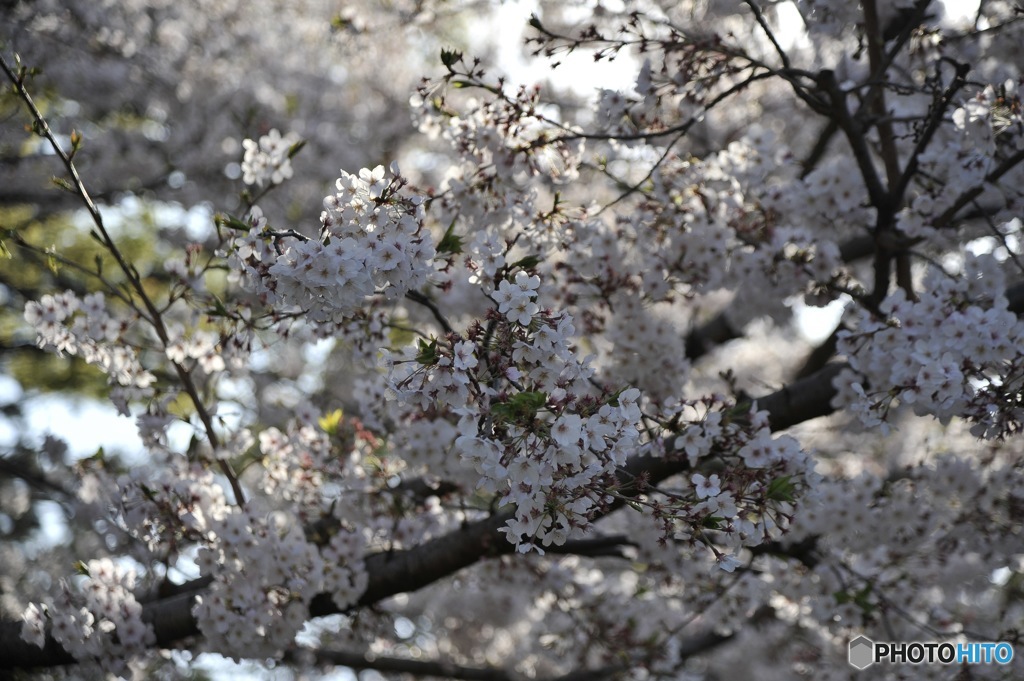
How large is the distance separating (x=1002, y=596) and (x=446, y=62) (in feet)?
27.8

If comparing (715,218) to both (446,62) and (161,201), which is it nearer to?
(446,62)

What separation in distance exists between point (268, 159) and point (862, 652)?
4.36 m

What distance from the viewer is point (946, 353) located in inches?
114

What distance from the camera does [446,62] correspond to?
3180 mm

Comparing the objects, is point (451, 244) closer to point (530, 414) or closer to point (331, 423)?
point (530, 414)

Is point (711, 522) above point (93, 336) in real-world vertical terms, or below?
below

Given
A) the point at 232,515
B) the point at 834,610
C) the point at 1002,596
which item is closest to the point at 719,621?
the point at 834,610

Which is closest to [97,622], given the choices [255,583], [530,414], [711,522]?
[255,583]

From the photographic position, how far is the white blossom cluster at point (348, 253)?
2404 millimetres

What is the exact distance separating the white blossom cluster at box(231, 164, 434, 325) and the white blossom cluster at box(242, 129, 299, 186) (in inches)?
35.2

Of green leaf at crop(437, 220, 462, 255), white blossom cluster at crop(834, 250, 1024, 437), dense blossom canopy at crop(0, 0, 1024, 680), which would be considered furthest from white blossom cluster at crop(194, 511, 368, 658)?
white blossom cluster at crop(834, 250, 1024, 437)

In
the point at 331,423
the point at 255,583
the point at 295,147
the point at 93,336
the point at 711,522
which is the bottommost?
the point at 711,522

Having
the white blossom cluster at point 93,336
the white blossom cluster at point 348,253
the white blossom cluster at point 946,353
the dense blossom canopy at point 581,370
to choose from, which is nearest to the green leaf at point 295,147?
the dense blossom canopy at point 581,370

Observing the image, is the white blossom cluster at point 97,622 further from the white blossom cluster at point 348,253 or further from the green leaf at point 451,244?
the green leaf at point 451,244
